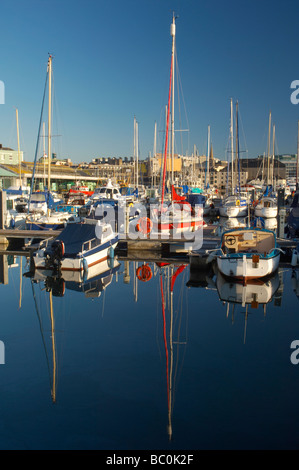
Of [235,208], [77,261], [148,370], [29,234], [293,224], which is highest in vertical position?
[235,208]

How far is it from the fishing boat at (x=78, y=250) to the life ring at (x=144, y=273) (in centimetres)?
173

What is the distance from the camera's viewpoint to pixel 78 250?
1872 centimetres

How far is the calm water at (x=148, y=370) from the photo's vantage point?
23.5ft

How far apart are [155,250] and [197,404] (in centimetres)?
1520

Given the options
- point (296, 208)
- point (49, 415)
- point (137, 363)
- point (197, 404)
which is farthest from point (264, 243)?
point (49, 415)

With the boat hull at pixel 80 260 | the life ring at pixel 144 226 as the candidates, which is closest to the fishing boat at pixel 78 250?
the boat hull at pixel 80 260

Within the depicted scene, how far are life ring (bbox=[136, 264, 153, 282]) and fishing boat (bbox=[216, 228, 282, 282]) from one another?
3147 millimetres

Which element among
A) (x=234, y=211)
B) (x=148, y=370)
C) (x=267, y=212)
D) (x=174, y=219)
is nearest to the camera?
(x=148, y=370)

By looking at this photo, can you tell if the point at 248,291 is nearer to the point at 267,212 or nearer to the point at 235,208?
the point at 267,212

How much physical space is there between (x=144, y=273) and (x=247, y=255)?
4825 mm

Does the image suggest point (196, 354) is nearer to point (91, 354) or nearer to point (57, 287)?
point (91, 354)

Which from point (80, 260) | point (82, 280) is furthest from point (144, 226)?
point (82, 280)

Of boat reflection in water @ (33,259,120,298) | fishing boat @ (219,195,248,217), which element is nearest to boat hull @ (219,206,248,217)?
fishing boat @ (219,195,248,217)

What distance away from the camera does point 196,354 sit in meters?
10.4
